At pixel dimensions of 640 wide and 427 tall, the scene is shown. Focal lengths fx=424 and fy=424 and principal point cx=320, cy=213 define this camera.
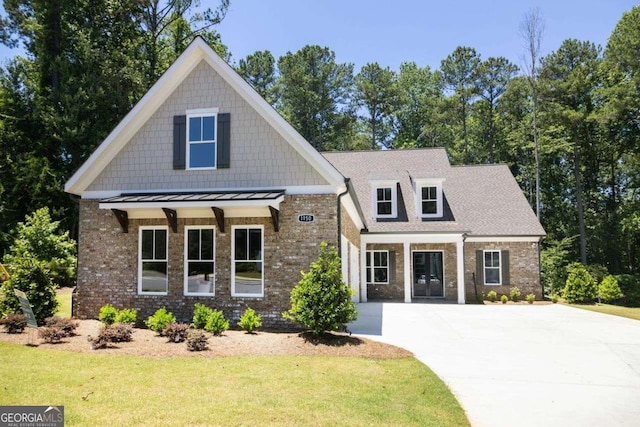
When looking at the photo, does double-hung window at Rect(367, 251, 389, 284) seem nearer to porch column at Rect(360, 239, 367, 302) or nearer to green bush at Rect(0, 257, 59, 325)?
porch column at Rect(360, 239, 367, 302)

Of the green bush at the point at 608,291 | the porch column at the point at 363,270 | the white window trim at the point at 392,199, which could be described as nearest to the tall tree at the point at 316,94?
the white window trim at the point at 392,199

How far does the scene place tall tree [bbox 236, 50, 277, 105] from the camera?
44094 mm

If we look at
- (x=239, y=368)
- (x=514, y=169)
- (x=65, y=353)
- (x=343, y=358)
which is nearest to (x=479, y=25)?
(x=343, y=358)

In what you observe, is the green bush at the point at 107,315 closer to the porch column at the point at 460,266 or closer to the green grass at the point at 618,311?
the porch column at the point at 460,266

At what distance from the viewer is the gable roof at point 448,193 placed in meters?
20.6

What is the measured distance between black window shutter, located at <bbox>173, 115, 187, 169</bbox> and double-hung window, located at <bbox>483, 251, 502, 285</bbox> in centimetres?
1507

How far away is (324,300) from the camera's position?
9742 millimetres

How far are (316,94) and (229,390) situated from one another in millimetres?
38761

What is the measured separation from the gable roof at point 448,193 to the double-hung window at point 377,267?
1276mm

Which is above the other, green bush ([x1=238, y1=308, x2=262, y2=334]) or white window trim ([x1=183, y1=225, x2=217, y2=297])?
white window trim ([x1=183, y1=225, x2=217, y2=297])

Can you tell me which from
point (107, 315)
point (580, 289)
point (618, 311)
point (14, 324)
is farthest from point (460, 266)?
point (14, 324)

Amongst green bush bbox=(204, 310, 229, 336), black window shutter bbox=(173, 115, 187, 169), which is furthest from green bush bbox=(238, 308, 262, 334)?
black window shutter bbox=(173, 115, 187, 169)

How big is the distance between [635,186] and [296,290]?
104 feet

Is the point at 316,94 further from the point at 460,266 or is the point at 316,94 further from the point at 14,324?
the point at 14,324
